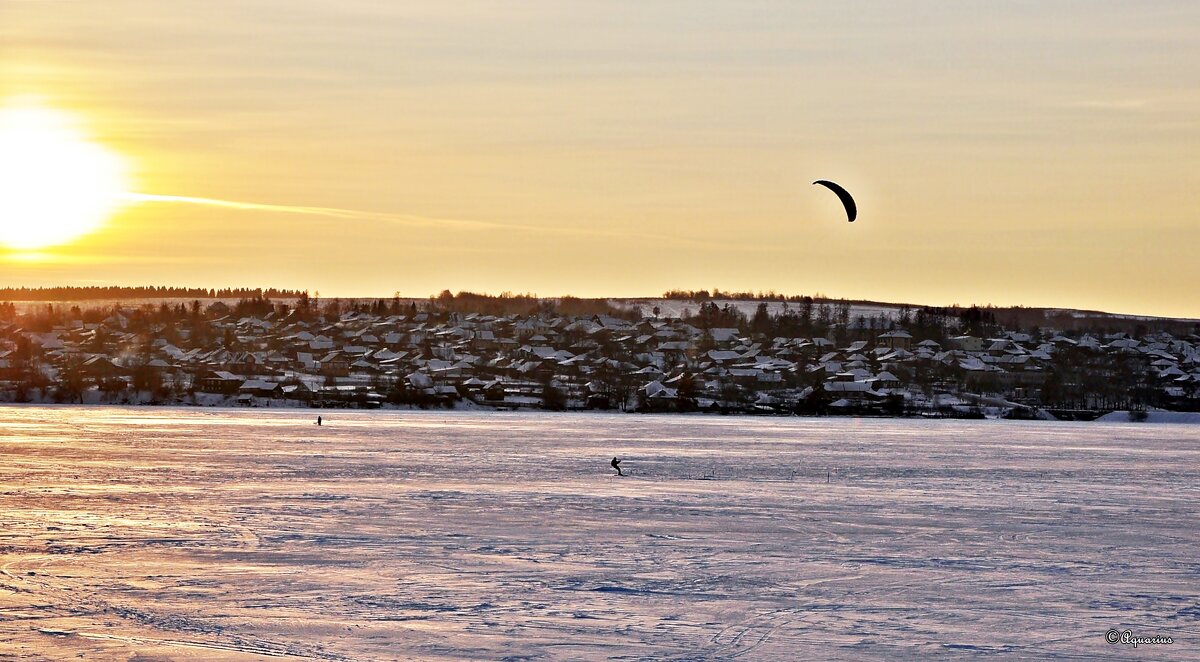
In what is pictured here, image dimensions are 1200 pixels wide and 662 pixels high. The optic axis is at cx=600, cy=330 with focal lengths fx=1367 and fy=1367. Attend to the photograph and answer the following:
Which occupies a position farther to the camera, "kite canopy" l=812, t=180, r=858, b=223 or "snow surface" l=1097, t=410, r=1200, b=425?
"snow surface" l=1097, t=410, r=1200, b=425

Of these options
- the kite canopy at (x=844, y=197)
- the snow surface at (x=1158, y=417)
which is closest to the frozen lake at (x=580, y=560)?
the kite canopy at (x=844, y=197)

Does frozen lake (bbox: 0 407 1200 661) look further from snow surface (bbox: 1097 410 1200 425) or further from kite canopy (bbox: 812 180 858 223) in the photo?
snow surface (bbox: 1097 410 1200 425)

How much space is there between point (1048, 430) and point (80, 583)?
51.8m

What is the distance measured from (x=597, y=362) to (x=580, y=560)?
10091 centimetres

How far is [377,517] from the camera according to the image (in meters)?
18.5

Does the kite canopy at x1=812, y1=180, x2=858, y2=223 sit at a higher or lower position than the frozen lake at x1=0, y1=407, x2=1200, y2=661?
higher

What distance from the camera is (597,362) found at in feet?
380

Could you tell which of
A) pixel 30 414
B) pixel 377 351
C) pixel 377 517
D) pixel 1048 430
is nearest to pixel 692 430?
pixel 1048 430

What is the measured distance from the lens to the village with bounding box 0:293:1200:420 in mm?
85625

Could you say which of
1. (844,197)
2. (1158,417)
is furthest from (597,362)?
(844,197)

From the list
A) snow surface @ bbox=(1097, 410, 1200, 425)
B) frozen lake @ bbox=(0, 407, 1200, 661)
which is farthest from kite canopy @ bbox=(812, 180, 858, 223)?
snow surface @ bbox=(1097, 410, 1200, 425)

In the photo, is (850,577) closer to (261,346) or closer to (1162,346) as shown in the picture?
(261,346)

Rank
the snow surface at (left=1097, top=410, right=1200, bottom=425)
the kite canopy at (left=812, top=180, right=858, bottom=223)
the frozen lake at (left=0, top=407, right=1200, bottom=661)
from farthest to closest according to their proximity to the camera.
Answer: the snow surface at (left=1097, top=410, right=1200, bottom=425) < the kite canopy at (left=812, top=180, right=858, bottom=223) < the frozen lake at (left=0, top=407, right=1200, bottom=661)

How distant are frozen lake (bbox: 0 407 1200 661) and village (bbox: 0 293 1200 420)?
5504 cm
